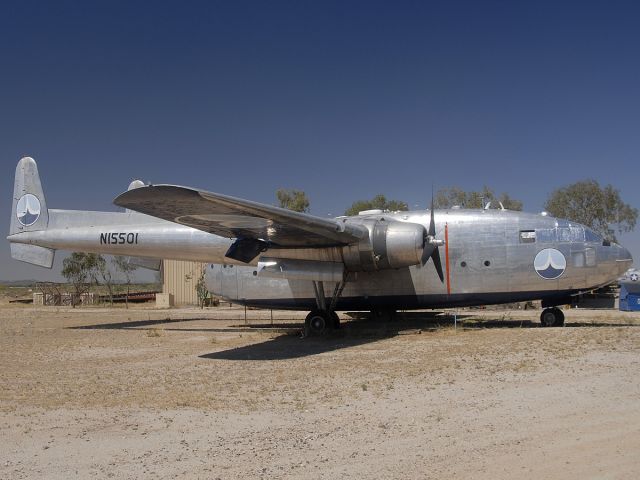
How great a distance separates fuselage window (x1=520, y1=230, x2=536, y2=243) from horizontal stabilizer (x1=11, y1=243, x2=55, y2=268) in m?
15.8

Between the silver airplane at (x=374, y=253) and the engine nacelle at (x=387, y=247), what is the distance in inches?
1.1

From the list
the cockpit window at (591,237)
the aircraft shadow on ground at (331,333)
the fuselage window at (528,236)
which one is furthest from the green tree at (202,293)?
the cockpit window at (591,237)

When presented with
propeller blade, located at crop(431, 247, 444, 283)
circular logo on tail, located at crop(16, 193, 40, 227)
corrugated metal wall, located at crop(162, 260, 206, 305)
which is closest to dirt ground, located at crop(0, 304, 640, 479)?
propeller blade, located at crop(431, 247, 444, 283)

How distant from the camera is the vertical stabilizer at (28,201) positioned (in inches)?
755

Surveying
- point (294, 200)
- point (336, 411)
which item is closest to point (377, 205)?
point (294, 200)

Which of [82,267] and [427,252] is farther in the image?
[82,267]

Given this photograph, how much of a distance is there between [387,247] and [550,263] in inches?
187

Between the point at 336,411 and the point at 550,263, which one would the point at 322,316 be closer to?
the point at 550,263

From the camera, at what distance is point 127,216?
18.0 metres

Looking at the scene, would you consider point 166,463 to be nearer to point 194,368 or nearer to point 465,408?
point 465,408

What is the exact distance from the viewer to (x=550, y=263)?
1498 cm

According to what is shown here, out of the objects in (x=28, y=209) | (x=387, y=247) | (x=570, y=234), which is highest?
(x=28, y=209)

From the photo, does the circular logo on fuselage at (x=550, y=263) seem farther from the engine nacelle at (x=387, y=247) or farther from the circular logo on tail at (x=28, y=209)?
the circular logo on tail at (x=28, y=209)

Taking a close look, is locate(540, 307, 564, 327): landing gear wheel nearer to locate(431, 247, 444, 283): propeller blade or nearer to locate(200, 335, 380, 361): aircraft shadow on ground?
locate(431, 247, 444, 283): propeller blade
